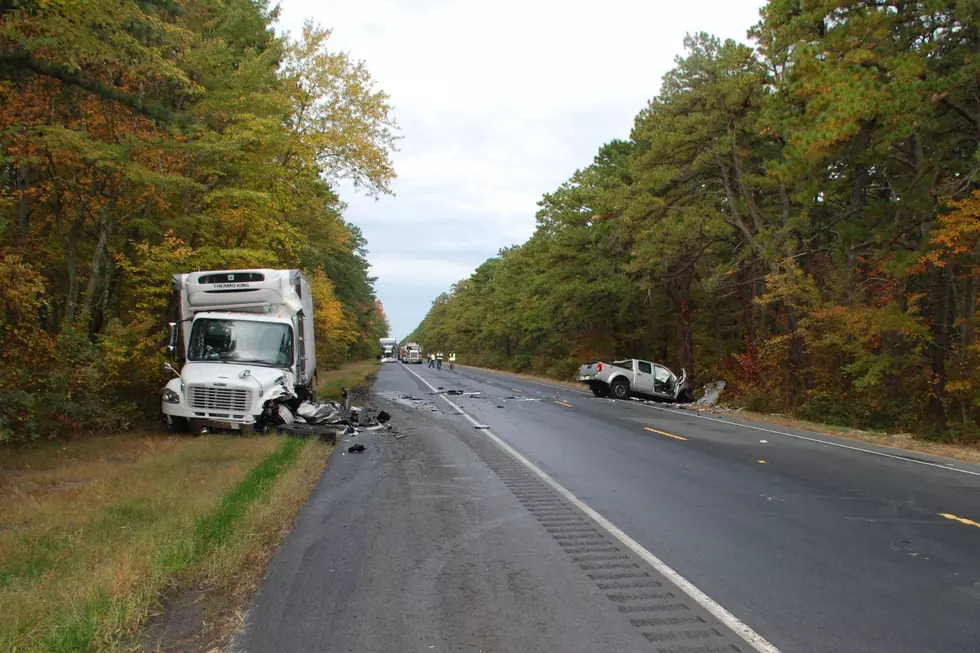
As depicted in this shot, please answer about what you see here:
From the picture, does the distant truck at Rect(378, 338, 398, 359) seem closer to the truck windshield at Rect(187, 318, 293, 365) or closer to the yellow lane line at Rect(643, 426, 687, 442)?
the yellow lane line at Rect(643, 426, 687, 442)

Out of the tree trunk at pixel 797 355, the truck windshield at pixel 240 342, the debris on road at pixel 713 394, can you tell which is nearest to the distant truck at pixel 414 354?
the debris on road at pixel 713 394

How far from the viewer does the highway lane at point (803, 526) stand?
4.52 meters

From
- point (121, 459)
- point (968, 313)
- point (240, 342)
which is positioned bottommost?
point (121, 459)

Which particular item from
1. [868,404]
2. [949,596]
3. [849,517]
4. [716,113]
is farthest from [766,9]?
[949,596]

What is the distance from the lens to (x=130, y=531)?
638 cm

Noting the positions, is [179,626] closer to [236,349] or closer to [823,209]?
[236,349]

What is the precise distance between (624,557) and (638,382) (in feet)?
77.4

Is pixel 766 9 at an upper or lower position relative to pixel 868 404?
upper

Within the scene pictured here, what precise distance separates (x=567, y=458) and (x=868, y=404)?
14.3m

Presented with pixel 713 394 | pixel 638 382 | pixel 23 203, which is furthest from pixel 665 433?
pixel 23 203

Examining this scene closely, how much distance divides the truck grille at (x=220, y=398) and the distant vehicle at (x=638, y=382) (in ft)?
62.7

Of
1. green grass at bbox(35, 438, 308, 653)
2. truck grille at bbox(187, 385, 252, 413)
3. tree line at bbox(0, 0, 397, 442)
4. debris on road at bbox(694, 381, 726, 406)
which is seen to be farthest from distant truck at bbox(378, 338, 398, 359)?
green grass at bbox(35, 438, 308, 653)

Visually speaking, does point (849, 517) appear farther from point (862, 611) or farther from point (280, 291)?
point (280, 291)

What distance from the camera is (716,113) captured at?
23.7 meters
